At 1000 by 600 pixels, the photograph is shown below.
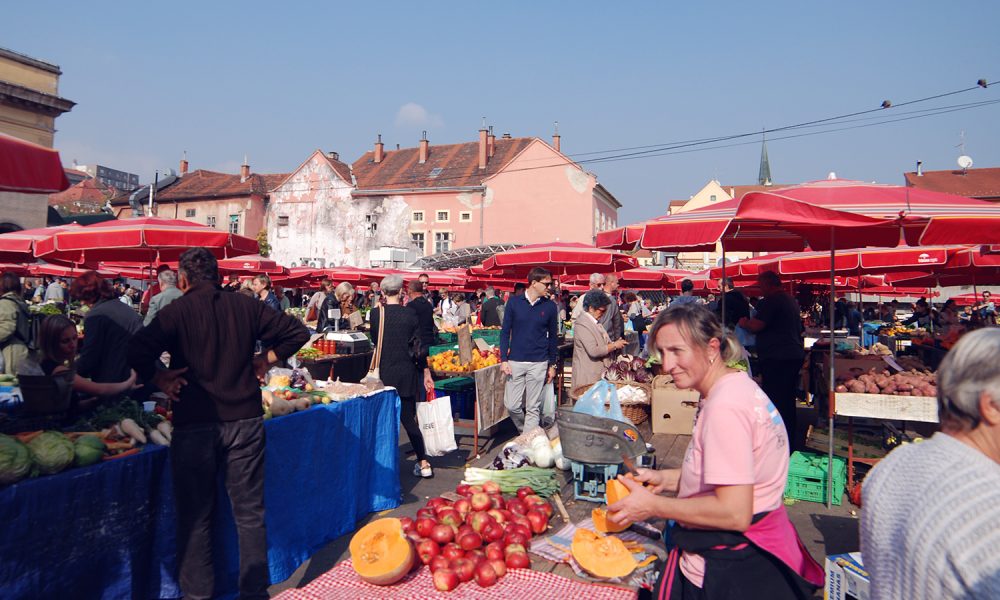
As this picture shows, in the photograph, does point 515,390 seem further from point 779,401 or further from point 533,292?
point 779,401

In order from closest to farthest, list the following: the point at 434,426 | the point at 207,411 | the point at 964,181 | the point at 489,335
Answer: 1. the point at 207,411
2. the point at 434,426
3. the point at 489,335
4. the point at 964,181


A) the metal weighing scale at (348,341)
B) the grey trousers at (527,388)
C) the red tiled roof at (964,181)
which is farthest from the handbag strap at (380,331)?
the red tiled roof at (964,181)

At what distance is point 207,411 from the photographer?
11.5 ft

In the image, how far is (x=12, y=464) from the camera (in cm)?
305

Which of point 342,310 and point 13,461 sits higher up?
point 342,310

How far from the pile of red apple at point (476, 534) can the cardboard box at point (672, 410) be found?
2737 millimetres

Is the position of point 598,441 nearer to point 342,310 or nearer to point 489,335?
point 489,335

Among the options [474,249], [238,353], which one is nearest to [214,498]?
[238,353]

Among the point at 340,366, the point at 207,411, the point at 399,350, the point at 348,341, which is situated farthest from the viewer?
the point at 348,341

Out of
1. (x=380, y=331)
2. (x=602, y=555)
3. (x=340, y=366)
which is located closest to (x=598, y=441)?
(x=602, y=555)

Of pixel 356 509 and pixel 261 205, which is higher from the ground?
pixel 261 205

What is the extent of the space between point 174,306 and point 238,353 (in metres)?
0.42

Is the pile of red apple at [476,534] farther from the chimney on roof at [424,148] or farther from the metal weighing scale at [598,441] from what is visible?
the chimney on roof at [424,148]

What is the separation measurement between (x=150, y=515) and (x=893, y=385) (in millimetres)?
6173
